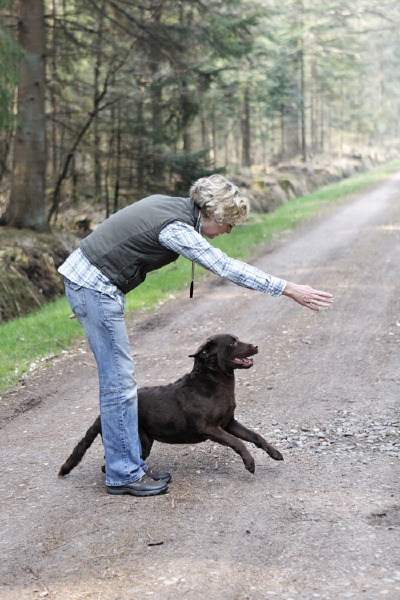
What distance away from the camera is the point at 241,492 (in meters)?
4.53

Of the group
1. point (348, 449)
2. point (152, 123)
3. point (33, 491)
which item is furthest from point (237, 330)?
point (152, 123)

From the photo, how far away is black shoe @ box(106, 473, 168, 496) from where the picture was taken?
14.9 feet

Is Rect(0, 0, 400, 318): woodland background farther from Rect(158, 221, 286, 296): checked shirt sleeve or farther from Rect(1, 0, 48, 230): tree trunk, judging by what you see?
Rect(158, 221, 286, 296): checked shirt sleeve

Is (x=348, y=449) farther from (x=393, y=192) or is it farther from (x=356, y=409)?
(x=393, y=192)

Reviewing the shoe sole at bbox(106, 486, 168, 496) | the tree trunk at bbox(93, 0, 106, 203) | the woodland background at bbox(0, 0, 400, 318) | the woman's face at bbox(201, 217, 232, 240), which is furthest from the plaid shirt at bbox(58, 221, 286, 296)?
the tree trunk at bbox(93, 0, 106, 203)

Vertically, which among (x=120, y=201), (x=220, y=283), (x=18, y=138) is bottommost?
(x=220, y=283)

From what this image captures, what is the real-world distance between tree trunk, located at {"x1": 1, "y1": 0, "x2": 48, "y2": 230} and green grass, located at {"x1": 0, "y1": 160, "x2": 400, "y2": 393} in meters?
2.50

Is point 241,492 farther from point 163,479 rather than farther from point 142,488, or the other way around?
point 142,488

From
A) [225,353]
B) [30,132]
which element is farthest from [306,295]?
[30,132]

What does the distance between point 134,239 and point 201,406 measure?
139cm

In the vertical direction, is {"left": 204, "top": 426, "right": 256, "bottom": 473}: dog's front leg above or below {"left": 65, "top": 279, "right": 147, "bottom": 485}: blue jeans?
below

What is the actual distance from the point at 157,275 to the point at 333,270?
3802mm

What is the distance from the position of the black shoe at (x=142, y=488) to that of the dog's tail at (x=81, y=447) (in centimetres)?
41

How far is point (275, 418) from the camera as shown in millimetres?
6043
